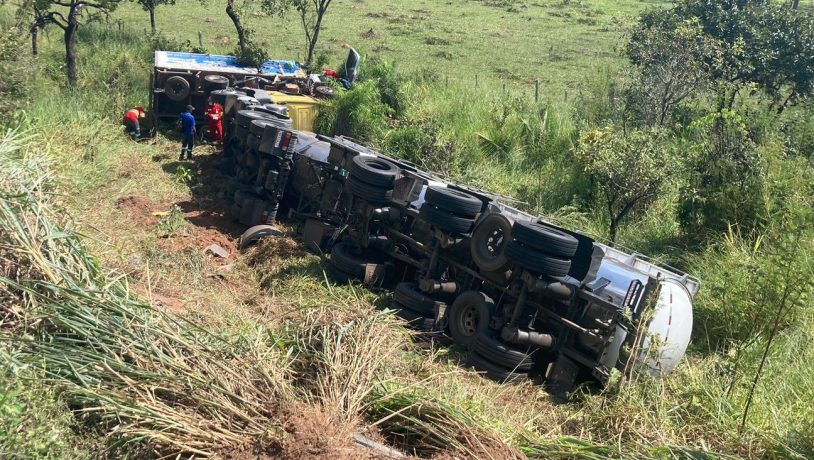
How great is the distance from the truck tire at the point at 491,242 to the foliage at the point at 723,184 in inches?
185

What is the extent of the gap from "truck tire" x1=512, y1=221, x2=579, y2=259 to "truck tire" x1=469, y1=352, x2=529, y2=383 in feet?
4.14

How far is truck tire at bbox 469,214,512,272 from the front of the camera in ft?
25.5

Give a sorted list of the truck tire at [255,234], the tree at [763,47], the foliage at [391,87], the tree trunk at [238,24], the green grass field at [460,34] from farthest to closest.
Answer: the green grass field at [460,34] < the tree trunk at [238,24] < the foliage at [391,87] < the tree at [763,47] < the truck tire at [255,234]

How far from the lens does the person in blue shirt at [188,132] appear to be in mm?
14188

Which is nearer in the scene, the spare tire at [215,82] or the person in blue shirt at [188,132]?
the person in blue shirt at [188,132]

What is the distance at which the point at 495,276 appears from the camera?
799cm

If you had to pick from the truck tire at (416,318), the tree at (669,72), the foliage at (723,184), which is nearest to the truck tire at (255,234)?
the truck tire at (416,318)

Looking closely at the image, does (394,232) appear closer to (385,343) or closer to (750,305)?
(385,343)

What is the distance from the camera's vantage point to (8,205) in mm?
6410

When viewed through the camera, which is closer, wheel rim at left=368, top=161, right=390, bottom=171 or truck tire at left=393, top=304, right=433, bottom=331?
truck tire at left=393, top=304, right=433, bottom=331

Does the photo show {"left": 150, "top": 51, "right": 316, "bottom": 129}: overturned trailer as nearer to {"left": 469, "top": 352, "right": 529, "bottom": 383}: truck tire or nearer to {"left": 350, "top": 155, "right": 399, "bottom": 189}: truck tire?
{"left": 350, "top": 155, "right": 399, "bottom": 189}: truck tire

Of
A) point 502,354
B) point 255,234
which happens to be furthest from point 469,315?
point 255,234

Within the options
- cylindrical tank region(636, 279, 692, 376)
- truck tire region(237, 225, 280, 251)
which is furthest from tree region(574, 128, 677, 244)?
truck tire region(237, 225, 280, 251)

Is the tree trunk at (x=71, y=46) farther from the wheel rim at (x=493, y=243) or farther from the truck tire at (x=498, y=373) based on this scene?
the truck tire at (x=498, y=373)
